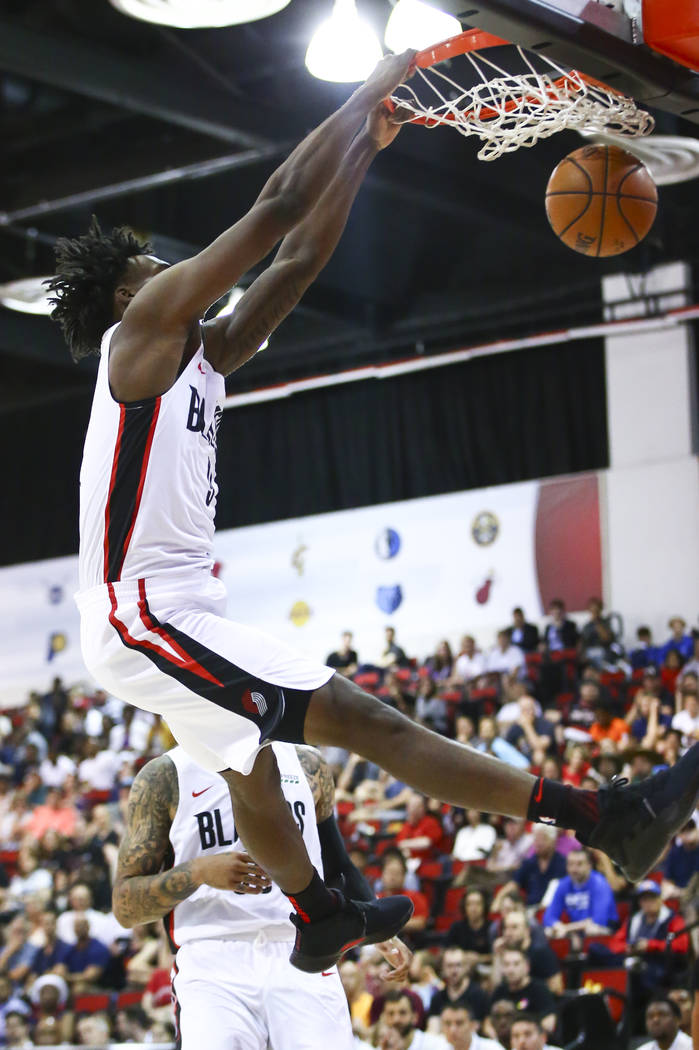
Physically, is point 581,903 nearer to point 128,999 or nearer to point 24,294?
point 128,999

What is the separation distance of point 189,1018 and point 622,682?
34.7 ft

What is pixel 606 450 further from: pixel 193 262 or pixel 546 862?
pixel 193 262

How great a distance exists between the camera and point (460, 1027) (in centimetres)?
795

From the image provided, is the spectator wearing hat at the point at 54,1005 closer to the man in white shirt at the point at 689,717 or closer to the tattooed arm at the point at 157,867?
the man in white shirt at the point at 689,717

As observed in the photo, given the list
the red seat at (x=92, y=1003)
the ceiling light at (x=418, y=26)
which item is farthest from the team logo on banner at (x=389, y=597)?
the ceiling light at (x=418, y=26)

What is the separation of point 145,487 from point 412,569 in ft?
47.3

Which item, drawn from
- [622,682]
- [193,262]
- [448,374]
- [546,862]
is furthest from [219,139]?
[193,262]

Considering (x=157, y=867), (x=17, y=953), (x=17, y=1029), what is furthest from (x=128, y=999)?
(x=157, y=867)

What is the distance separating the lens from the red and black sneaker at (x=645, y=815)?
11.5ft

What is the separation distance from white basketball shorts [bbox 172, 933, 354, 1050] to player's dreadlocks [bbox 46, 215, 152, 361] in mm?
1976

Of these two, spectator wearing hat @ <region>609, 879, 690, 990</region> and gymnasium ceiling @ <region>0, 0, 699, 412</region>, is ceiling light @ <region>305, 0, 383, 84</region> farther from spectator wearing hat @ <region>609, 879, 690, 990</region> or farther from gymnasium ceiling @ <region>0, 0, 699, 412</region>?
spectator wearing hat @ <region>609, 879, 690, 990</region>

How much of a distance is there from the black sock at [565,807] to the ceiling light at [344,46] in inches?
201

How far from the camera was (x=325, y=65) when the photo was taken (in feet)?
26.1

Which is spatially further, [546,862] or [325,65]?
[546,862]
